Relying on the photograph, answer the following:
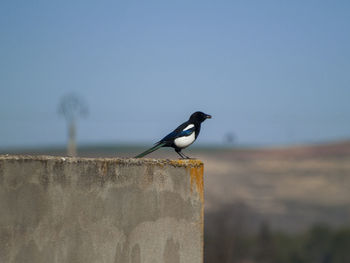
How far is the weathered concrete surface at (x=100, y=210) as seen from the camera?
467 cm

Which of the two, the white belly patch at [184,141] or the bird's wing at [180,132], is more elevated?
the bird's wing at [180,132]

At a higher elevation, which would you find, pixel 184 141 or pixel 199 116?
pixel 199 116

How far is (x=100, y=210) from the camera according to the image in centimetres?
494

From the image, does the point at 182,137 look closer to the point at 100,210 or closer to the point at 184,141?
the point at 184,141

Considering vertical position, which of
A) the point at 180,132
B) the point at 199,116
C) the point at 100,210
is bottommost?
the point at 100,210

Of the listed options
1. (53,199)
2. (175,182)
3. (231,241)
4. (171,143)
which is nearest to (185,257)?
(175,182)

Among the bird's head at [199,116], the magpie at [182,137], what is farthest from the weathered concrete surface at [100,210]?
the bird's head at [199,116]

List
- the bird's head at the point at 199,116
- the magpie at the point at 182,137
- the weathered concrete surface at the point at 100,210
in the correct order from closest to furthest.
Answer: the weathered concrete surface at the point at 100,210 < the magpie at the point at 182,137 < the bird's head at the point at 199,116

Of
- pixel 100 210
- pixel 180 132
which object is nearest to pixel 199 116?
pixel 180 132

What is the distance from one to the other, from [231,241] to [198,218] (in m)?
27.0

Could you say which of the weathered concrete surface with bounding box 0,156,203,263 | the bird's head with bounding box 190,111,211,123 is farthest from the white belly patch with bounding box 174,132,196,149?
the weathered concrete surface with bounding box 0,156,203,263

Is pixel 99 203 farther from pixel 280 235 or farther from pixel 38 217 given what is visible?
pixel 280 235

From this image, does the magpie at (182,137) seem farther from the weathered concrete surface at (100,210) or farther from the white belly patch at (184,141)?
the weathered concrete surface at (100,210)

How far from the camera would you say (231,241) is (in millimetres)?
31875
